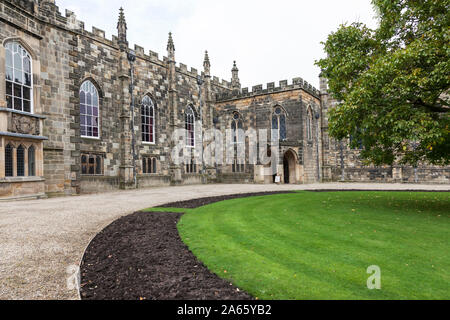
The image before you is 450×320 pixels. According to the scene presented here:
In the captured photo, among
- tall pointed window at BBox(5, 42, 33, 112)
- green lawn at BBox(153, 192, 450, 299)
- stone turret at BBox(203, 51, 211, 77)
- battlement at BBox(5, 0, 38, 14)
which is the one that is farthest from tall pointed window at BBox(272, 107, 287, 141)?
battlement at BBox(5, 0, 38, 14)

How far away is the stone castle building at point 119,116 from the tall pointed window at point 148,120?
3.6 inches

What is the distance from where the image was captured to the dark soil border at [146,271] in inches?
137

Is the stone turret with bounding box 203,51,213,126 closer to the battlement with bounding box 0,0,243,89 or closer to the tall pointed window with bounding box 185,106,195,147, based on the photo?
the tall pointed window with bounding box 185,106,195,147

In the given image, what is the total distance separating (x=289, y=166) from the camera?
2675cm

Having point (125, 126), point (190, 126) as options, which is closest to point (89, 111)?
point (125, 126)

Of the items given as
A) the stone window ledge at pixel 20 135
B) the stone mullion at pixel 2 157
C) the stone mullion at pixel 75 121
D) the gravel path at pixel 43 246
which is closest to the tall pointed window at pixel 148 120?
the stone mullion at pixel 75 121

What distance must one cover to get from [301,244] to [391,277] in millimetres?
1812

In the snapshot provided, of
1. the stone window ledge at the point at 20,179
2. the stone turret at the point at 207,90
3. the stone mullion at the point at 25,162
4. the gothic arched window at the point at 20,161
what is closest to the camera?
the stone window ledge at the point at 20,179

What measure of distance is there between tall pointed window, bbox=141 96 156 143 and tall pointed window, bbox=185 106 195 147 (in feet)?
14.6

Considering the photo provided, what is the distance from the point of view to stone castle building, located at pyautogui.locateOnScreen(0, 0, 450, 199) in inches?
548

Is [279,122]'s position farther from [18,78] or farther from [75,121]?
[18,78]

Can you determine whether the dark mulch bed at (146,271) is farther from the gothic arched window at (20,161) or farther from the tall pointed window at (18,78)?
the tall pointed window at (18,78)
